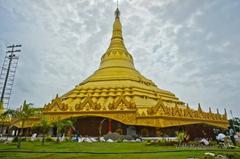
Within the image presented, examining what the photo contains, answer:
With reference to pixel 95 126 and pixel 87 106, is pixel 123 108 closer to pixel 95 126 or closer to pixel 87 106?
pixel 95 126

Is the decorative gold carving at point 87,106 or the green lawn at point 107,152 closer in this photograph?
the green lawn at point 107,152

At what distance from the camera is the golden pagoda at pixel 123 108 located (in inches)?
1121

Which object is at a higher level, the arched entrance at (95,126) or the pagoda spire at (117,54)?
the pagoda spire at (117,54)

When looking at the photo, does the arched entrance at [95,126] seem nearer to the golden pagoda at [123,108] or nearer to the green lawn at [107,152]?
the golden pagoda at [123,108]

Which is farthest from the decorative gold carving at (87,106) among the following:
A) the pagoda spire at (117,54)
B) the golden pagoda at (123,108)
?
the pagoda spire at (117,54)

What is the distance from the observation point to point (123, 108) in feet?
94.6

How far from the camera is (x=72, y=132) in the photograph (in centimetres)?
3097

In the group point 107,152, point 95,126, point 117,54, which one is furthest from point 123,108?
point 117,54

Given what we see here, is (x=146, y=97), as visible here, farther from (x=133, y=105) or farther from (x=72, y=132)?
(x=72, y=132)

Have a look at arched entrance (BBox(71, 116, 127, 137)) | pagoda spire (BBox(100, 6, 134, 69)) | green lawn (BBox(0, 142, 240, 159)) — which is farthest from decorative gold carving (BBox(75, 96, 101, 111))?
green lawn (BBox(0, 142, 240, 159))

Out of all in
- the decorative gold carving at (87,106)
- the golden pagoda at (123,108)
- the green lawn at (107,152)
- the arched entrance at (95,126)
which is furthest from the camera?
the decorative gold carving at (87,106)

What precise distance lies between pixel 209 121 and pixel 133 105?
459 inches

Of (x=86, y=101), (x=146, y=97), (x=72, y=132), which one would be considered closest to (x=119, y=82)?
(x=146, y=97)

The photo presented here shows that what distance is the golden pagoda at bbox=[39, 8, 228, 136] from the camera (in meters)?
28.5
